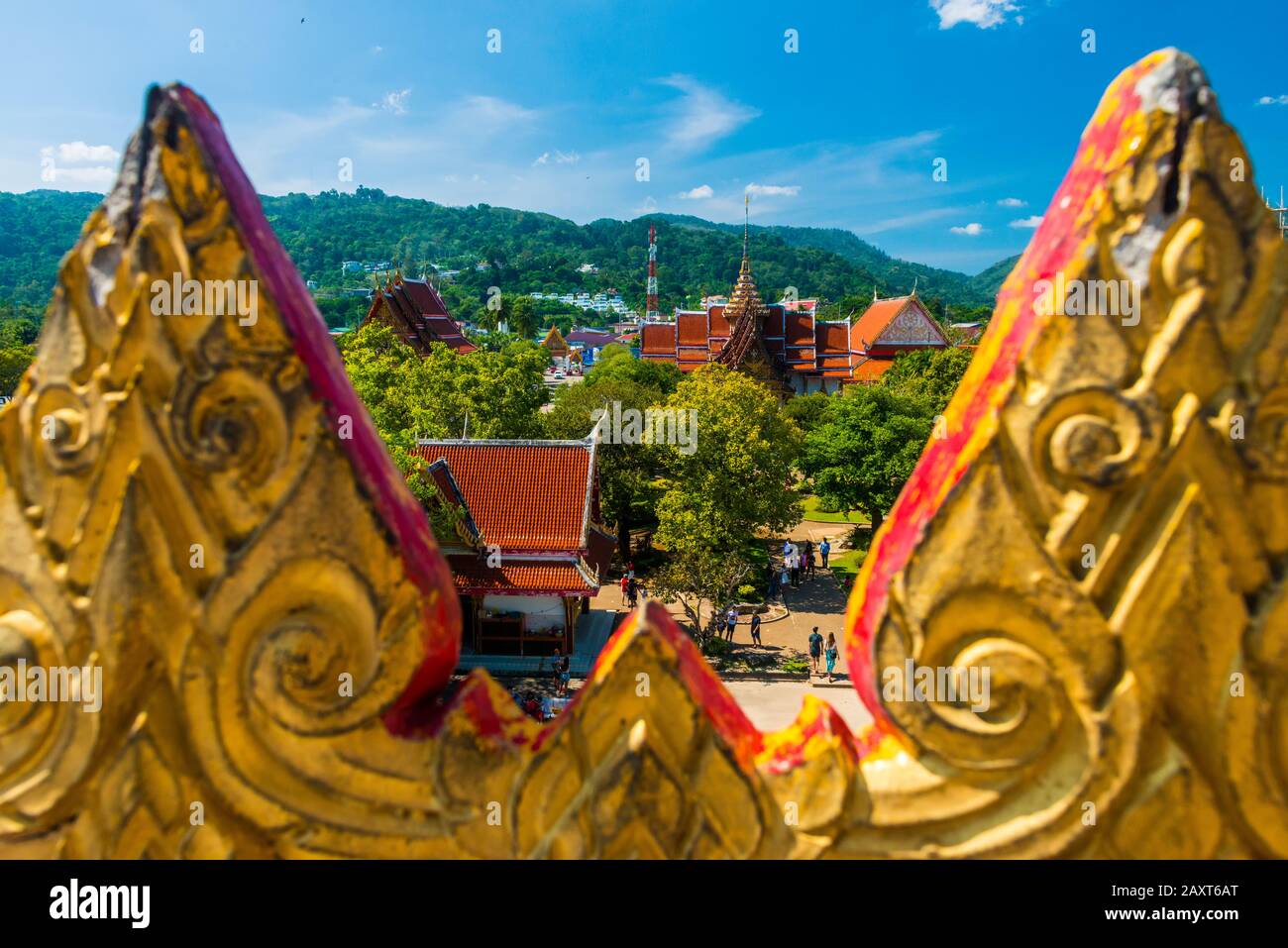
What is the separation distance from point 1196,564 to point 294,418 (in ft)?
7.92

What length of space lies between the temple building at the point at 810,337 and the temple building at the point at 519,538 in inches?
1177

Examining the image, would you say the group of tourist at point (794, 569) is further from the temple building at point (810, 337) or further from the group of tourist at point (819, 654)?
the temple building at point (810, 337)

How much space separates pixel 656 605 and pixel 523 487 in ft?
47.6

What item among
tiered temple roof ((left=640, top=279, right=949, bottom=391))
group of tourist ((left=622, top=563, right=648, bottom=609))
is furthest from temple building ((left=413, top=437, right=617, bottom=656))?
Answer: tiered temple roof ((left=640, top=279, right=949, bottom=391))

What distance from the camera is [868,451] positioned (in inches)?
906

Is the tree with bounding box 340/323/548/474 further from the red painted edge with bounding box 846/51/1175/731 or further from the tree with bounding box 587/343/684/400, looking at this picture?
the red painted edge with bounding box 846/51/1175/731

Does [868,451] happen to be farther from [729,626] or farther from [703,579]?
[703,579]

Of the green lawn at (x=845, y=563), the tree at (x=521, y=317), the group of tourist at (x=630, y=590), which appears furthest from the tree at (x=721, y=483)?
the tree at (x=521, y=317)

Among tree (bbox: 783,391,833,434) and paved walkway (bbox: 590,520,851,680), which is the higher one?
tree (bbox: 783,391,833,434)

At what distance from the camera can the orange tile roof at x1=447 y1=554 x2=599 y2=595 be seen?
50.3 ft

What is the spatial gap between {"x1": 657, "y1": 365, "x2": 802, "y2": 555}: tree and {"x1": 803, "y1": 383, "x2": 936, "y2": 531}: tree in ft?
10.3

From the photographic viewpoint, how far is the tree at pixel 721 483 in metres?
18.6

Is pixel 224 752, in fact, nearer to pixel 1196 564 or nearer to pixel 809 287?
pixel 1196 564
